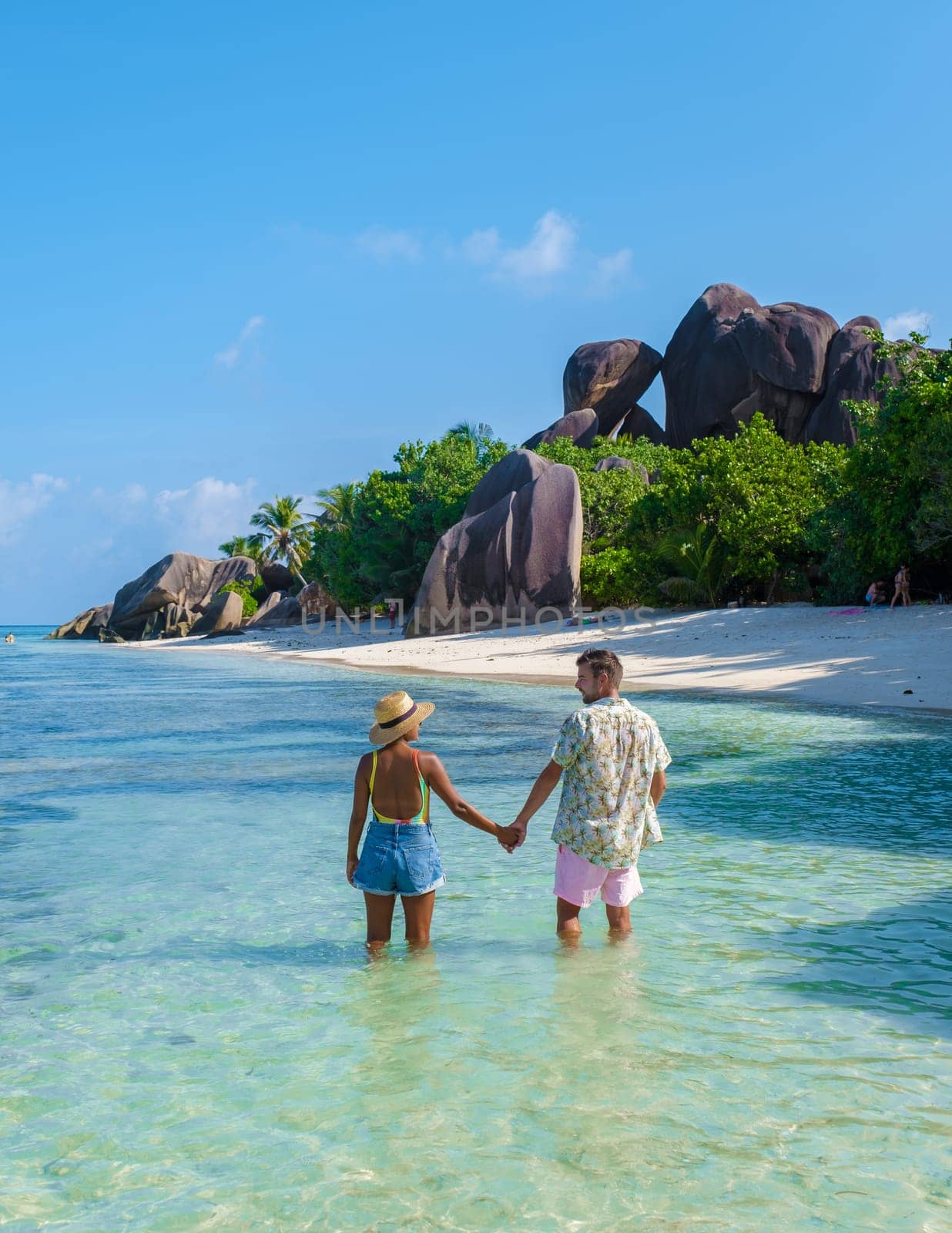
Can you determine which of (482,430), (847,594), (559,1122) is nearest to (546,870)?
(559,1122)

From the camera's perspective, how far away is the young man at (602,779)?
5.12 meters

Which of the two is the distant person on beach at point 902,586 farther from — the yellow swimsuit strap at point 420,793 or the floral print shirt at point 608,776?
the yellow swimsuit strap at point 420,793

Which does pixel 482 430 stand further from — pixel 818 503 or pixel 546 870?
pixel 546 870

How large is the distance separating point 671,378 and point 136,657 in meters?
32.1

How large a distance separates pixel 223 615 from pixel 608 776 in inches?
2434

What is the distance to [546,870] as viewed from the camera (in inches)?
315

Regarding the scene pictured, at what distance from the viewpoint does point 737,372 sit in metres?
56.7

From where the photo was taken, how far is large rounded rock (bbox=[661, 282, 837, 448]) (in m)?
55.2

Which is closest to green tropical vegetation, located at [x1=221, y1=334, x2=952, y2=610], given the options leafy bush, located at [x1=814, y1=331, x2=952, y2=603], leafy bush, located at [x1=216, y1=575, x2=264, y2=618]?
leafy bush, located at [x1=814, y1=331, x2=952, y2=603]

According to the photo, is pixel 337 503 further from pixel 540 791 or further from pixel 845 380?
pixel 540 791

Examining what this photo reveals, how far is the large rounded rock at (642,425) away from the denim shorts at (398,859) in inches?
2494

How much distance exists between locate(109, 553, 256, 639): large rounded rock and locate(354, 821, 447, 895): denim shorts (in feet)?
235

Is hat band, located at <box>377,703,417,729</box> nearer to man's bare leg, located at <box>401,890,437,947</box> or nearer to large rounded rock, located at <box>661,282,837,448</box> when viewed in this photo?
man's bare leg, located at <box>401,890,437,947</box>

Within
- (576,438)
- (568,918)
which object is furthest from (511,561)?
(568,918)
